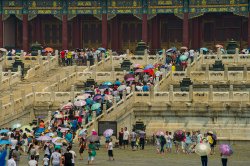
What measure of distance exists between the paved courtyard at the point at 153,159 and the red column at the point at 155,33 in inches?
1162

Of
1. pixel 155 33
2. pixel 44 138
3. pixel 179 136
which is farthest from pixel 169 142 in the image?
pixel 155 33

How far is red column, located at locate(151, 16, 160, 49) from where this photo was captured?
81.5m

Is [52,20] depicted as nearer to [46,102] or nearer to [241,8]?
[241,8]

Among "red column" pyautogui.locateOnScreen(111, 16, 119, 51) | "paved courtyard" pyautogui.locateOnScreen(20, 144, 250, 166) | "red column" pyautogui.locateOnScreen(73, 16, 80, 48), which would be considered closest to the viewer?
"paved courtyard" pyautogui.locateOnScreen(20, 144, 250, 166)

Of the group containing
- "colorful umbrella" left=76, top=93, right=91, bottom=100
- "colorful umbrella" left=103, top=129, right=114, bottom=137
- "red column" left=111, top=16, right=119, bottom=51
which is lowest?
"colorful umbrella" left=103, top=129, right=114, bottom=137

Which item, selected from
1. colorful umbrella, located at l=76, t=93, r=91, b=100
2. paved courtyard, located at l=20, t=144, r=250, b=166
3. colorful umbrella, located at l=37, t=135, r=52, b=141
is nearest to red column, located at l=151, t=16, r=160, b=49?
colorful umbrella, located at l=76, t=93, r=91, b=100

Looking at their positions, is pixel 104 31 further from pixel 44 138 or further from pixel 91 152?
pixel 91 152

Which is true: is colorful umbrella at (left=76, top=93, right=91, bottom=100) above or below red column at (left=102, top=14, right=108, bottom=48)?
below

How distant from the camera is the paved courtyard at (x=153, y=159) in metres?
46.3

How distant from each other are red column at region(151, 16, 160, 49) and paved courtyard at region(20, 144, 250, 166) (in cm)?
2952

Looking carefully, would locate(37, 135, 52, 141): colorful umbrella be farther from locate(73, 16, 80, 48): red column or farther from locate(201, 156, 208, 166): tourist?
locate(73, 16, 80, 48): red column

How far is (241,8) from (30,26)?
688 inches

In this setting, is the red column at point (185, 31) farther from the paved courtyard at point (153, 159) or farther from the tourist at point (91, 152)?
the tourist at point (91, 152)

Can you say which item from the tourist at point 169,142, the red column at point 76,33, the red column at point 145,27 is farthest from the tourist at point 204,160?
the red column at point 76,33
